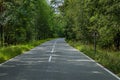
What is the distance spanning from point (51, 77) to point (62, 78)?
52 centimetres

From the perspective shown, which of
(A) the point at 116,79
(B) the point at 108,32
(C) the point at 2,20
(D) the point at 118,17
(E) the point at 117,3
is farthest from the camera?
(C) the point at 2,20

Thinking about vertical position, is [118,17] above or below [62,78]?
above

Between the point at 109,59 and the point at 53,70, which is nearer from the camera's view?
the point at 53,70

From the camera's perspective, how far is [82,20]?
1906 inches

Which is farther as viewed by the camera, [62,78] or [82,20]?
[82,20]

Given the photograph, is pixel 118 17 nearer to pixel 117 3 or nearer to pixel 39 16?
pixel 117 3

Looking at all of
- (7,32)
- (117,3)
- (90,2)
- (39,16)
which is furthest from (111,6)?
(39,16)

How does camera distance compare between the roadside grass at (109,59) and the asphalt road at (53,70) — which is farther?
the roadside grass at (109,59)

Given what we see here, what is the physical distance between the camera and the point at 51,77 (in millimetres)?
14438

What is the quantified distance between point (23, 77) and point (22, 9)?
18.4m

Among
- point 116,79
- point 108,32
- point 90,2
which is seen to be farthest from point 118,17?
point 116,79

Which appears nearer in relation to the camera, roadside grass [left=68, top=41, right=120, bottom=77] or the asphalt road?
the asphalt road

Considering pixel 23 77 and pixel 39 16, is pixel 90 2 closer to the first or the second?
pixel 23 77

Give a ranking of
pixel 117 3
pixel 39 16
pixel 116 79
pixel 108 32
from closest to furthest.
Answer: pixel 116 79 → pixel 117 3 → pixel 108 32 → pixel 39 16
